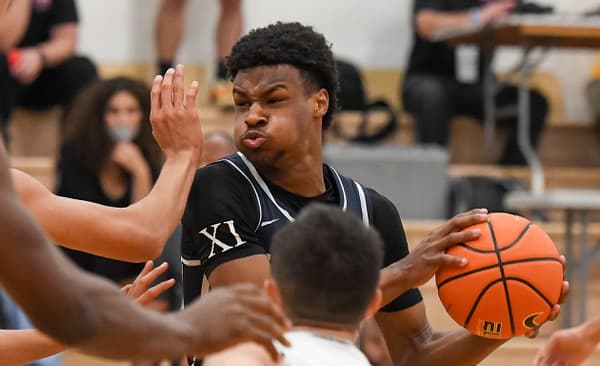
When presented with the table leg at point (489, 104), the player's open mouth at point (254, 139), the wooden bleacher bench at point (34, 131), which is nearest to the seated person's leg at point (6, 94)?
the wooden bleacher bench at point (34, 131)

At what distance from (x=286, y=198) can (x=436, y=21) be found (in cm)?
497

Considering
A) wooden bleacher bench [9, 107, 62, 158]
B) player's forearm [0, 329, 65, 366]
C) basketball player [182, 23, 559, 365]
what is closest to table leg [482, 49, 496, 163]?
wooden bleacher bench [9, 107, 62, 158]

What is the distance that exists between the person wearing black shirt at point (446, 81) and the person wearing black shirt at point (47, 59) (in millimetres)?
2166

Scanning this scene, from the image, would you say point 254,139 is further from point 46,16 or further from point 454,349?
point 46,16

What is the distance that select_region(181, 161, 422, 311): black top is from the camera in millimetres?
2912

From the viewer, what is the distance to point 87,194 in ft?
20.2

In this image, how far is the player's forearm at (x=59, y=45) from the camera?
7359mm

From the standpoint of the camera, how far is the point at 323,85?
10.5ft

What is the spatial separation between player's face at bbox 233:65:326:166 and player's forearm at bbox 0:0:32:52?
401 cm

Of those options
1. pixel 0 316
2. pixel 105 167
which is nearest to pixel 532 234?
pixel 0 316

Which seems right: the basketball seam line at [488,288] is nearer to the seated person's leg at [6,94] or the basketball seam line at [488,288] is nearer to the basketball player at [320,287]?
the basketball player at [320,287]

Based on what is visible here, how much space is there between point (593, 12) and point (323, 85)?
14.9 ft

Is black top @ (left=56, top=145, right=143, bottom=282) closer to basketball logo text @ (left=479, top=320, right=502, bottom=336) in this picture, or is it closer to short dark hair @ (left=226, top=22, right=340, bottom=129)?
short dark hair @ (left=226, top=22, right=340, bottom=129)

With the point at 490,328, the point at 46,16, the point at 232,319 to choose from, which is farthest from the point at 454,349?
the point at 46,16
